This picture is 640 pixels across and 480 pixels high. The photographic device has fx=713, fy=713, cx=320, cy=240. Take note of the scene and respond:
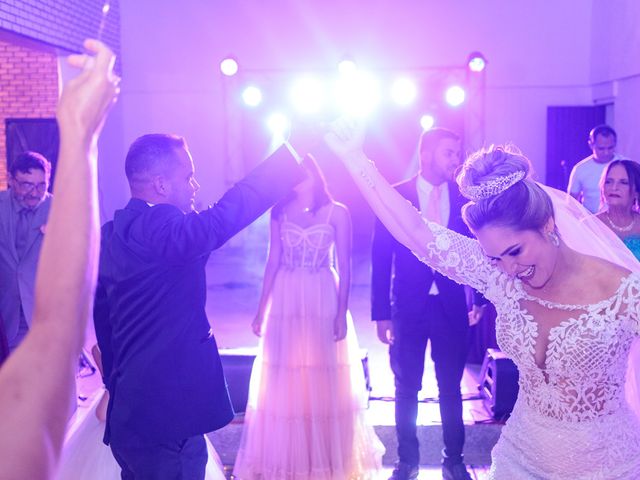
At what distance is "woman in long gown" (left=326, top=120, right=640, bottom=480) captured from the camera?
1.97 metres

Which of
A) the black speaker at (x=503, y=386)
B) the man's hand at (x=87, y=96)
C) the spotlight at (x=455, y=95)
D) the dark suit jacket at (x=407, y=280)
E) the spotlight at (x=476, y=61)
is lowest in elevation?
the black speaker at (x=503, y=386)

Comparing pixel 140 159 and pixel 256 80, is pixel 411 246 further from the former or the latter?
pixel 256 80

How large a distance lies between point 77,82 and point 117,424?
1.74 meters

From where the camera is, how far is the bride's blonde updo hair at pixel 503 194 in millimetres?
1979

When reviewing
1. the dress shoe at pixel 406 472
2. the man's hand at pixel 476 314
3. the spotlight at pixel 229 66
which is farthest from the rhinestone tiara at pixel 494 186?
the spotlight at pixel 229 66

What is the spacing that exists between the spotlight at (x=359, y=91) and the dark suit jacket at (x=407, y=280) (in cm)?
766

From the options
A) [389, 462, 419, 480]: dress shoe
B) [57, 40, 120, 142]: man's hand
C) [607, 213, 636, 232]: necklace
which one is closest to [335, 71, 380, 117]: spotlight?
[607, 213, 636, 232]: necklace

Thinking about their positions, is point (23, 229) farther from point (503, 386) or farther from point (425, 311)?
point (503, 386)

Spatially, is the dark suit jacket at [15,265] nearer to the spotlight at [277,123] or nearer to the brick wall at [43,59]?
the brick wall at [43,59]

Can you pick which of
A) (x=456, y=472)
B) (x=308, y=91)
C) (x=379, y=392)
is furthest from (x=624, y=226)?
(x=308, y=91)

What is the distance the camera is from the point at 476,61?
1073 centimetres

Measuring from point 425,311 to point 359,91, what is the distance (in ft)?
26.8

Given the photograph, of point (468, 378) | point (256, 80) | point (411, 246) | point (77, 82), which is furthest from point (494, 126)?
point (77, 82)

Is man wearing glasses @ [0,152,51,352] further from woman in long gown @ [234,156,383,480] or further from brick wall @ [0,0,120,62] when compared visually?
brick wall @ [0,0,120,62]
